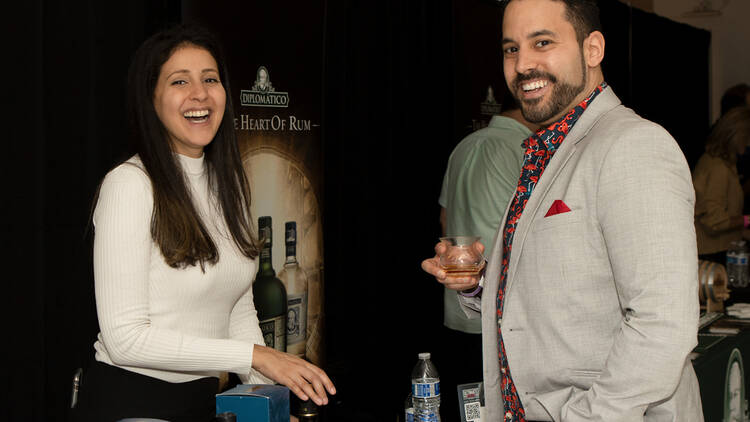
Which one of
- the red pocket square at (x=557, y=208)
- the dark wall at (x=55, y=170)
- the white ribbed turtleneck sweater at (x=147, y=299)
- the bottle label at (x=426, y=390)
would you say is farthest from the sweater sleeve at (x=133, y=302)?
the red pocket square at (x=557, y=208)

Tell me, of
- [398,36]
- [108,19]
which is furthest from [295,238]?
[398,36]

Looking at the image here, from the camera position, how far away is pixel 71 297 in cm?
225

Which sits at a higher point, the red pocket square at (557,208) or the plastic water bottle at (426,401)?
the red pocket square at (557,208)

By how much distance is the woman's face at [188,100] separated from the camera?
1.90 m

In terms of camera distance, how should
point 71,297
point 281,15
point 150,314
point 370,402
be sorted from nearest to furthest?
point 150,314
point 71,297
point 281,15
point 370,402

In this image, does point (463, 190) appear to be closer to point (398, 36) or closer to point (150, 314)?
point (398, 36)

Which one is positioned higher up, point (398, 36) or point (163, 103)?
point (398, 36)

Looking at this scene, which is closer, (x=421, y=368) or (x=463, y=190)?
(x=421, y=368)

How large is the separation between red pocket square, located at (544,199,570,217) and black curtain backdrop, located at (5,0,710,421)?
771mm

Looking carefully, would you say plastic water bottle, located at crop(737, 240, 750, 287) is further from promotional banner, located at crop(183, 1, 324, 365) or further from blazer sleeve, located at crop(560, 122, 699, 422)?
blazer sleeve, located at crop(560, 122, 699, 422)

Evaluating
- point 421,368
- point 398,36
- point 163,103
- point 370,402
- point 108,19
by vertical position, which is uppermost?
point 398,36

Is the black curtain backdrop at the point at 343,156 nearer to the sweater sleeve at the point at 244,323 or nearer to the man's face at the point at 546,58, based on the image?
the sweater sleeve at the point at 244,323

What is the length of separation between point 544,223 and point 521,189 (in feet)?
0.69

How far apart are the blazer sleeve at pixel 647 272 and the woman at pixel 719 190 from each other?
3.66 meters
